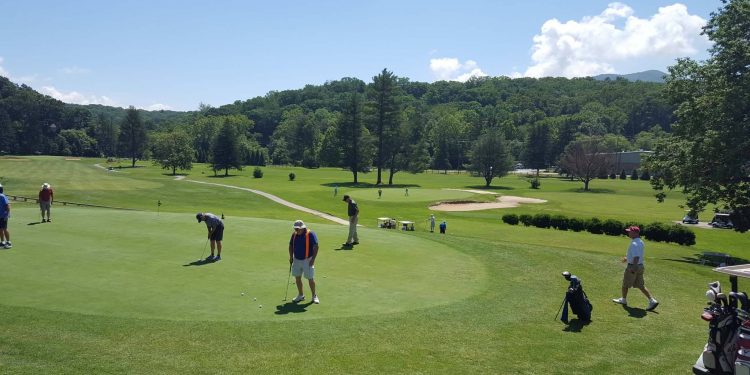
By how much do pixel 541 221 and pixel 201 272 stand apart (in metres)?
32.5

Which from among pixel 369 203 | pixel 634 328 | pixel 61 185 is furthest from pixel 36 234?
pixel 61 185

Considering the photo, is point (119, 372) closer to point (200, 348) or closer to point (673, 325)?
point (200, 348)

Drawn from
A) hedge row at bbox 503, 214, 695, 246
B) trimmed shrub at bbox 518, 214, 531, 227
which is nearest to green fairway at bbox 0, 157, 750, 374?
hedge row at bbox 503, 214, 695, 246

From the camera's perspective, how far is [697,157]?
31.3 metres

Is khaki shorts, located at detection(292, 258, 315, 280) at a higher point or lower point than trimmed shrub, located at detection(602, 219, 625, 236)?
higher

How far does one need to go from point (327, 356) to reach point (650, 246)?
31283 mm

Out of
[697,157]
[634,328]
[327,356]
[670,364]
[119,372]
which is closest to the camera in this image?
[119,372]

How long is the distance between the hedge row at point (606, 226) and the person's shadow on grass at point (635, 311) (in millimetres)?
25471

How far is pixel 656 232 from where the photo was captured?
37.4 m

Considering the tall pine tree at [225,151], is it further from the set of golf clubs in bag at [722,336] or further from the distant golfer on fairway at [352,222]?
the set of golf clubs in bag at [722,336]

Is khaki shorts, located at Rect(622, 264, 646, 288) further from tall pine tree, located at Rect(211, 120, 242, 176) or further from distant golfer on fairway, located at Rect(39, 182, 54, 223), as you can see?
tall pine tree, located at Rect(211, 120, 242, 176)

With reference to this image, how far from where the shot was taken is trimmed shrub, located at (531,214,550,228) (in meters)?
41.7

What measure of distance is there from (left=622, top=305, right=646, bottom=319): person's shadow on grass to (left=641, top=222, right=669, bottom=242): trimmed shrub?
25829 millimetres

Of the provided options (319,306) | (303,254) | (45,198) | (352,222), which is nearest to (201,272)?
(303,254)
